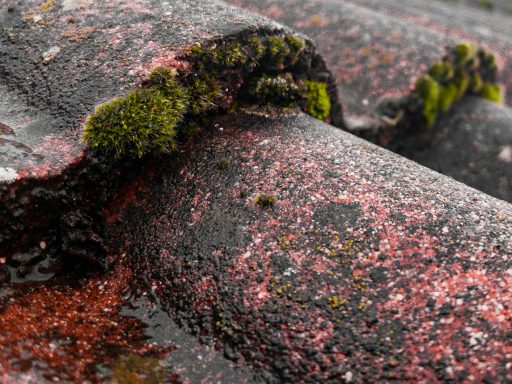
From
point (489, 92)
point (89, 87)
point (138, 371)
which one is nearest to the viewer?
point (138, 371)

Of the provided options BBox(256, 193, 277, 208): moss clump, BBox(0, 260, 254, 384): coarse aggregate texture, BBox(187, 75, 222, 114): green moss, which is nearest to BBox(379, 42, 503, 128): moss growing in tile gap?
BBox(187, 75, 222, 114): green moss

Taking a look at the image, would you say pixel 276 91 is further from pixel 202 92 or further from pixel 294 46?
pixel 202 92

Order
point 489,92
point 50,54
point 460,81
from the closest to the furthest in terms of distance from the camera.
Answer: point 50,54 < point 460,81 < point 489,92

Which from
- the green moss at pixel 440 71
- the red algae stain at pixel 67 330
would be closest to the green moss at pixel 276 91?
the red algae stain at pixel 67 330

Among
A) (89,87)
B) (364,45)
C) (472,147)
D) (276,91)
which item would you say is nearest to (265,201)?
(276,91)

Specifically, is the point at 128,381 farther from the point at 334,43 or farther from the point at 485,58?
the point at 485,58

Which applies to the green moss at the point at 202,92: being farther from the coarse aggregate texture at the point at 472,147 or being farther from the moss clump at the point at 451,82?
the coarse aggregate texture at the point at 472,147
